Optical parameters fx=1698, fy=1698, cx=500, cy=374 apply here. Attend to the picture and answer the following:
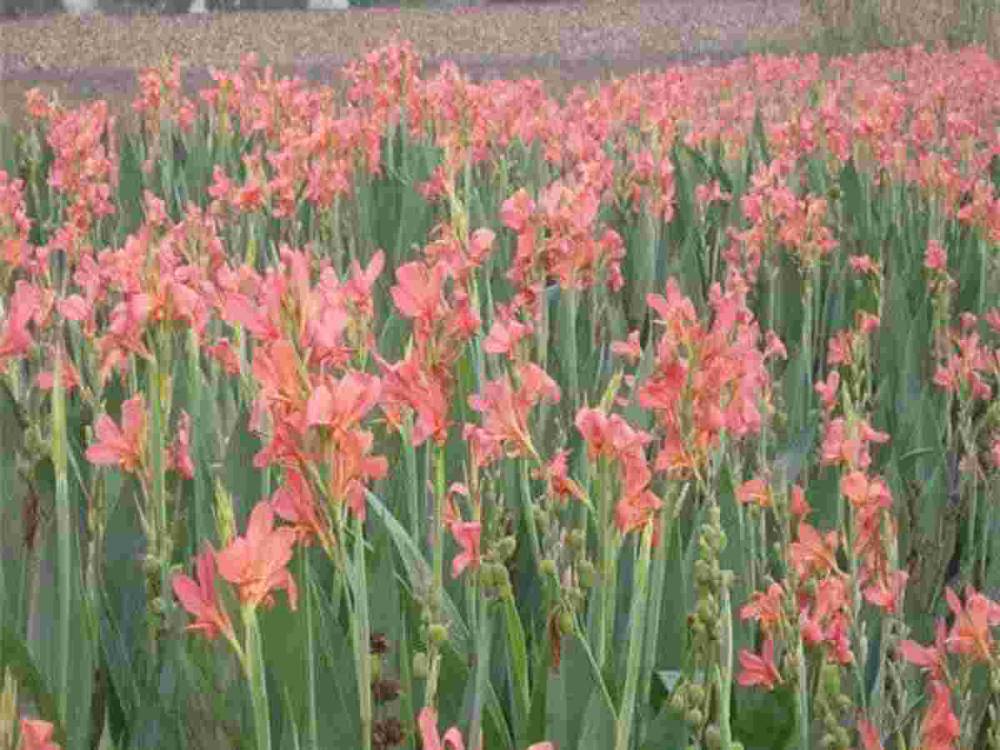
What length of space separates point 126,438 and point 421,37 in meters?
24.0

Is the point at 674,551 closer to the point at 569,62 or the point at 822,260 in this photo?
the point at 822,260

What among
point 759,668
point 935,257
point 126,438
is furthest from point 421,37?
point 759,668

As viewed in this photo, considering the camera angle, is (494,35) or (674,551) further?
(494,35)

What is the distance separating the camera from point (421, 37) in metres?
24.8

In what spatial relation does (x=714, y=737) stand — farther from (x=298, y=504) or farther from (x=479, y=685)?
(x=298, y=504)

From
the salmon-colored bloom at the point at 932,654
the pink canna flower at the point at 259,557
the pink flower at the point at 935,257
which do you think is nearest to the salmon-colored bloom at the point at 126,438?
the pink canna flower at the point at 259,557

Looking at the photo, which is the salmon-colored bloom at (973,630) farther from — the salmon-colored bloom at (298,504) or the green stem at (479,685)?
the salmon-colored bloom at (298,504)

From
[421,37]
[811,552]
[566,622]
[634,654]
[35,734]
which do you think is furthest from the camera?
[421,37]

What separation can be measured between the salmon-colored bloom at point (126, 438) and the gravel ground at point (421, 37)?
13510mm

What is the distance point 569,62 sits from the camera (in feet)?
60.1

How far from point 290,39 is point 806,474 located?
23059mm

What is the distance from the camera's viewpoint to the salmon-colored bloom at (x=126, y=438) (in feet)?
4.40

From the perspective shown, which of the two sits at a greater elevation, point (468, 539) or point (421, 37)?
point (468, 539)

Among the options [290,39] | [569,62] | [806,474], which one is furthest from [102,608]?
[290,39]
